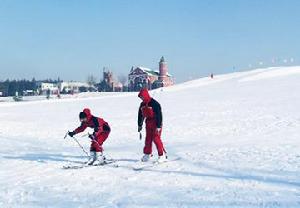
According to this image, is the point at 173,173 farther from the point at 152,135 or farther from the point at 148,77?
the point at 148,77

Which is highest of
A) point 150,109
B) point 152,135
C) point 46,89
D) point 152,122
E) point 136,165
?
point 46,89

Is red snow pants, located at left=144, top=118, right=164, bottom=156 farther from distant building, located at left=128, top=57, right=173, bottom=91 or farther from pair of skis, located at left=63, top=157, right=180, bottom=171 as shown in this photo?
distant building, located at left=128, top=57, right=173, bottom=91

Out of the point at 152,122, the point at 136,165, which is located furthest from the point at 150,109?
the point at 136,165

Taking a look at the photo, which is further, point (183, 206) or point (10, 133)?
point (10, 133)

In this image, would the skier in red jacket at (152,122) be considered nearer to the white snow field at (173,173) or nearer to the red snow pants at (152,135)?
the red snow pants at (152,135)

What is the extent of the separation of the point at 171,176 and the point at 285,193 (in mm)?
2659

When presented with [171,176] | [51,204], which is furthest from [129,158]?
[51,204]

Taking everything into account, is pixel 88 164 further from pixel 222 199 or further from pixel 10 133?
pixel 10 133

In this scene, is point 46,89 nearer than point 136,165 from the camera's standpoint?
No

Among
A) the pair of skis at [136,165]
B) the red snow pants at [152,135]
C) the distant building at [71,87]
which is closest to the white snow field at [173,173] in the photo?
the pair of skis at [136,165]

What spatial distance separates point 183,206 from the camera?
23.9 feet

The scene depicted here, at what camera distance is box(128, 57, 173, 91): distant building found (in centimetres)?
11819

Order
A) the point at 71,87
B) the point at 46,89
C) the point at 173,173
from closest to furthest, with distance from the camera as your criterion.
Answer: the point at 173,173 → the point at 46,89 → the point at 71,87

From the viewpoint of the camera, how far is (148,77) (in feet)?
409
